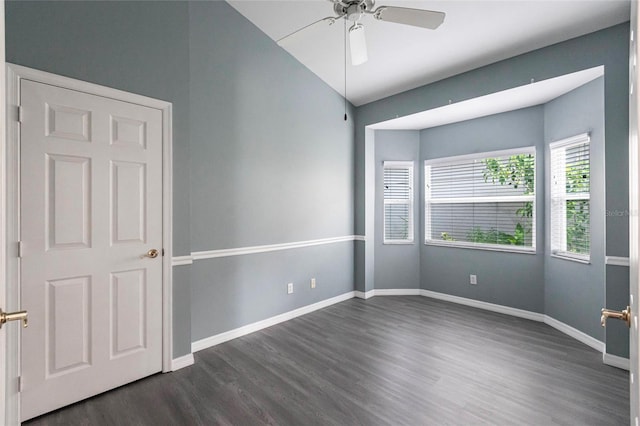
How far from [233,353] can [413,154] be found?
12.0 feet

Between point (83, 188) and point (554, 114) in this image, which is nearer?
point (83, 188)

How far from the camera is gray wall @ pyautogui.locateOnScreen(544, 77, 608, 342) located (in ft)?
9.49

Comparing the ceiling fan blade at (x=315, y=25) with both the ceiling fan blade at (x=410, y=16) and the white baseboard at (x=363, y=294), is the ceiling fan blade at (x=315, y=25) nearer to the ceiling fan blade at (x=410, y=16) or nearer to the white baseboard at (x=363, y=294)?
the ceiling fan blade at (x=410, y=16)

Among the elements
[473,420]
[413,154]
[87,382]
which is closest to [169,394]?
[87,382]

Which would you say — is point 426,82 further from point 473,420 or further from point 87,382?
point 87,382

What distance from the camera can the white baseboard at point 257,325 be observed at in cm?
286

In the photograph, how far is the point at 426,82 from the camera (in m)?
3.85

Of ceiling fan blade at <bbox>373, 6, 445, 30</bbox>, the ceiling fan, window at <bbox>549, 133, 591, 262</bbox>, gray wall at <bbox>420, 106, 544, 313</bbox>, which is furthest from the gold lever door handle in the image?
window at <bbox>549, 133, 591, 262</bbox>

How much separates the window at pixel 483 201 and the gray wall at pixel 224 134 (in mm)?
1398

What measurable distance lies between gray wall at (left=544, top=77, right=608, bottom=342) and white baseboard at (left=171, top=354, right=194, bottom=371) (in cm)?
369

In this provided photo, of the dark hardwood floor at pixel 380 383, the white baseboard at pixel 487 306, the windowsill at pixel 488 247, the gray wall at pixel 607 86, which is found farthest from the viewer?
the windowsill at pixel 488 247

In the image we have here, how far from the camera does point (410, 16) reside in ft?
6.10

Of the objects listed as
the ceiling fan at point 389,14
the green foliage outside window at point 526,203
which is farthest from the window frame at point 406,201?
the ceiling fan at point 389,14

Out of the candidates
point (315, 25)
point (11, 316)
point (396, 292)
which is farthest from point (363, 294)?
point (11, 316)
